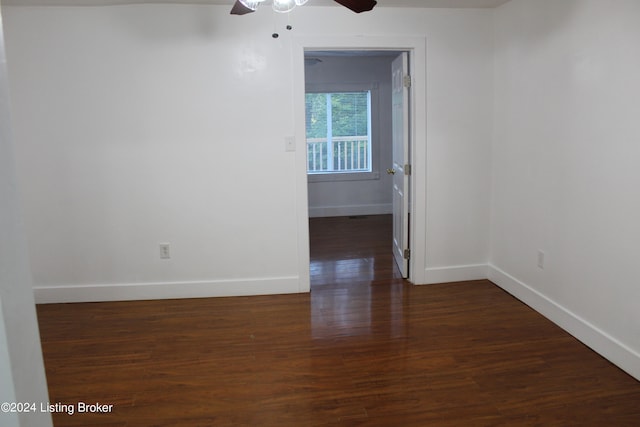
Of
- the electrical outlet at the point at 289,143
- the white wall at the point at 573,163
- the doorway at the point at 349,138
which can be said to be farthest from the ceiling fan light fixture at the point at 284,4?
the doorway at the point at 349,138

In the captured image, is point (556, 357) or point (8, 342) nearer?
point (8, 342)

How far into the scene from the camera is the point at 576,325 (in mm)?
3135

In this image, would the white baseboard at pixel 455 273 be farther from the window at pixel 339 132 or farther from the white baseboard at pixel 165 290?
the window at pixel 339 132

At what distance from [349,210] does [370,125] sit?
4.40ft

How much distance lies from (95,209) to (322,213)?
4.05 m

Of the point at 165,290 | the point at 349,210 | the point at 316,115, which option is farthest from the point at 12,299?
the point at 316,115

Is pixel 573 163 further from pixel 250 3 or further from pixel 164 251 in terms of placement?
A: pixel 164 251

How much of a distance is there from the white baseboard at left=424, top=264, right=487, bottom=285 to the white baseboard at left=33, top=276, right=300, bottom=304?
1.16m

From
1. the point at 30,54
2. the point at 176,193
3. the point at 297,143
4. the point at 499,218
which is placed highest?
the point at 30,54

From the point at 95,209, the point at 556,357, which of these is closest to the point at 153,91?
the point at 95,209

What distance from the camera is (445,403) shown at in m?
2.45

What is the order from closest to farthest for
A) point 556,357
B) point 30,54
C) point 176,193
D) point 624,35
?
1. point 624,35
2. point 556,357
3. point 30,54
4. point 176,193

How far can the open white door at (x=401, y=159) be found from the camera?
4098 mm

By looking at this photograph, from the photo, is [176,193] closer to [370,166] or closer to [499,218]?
[499,218]
